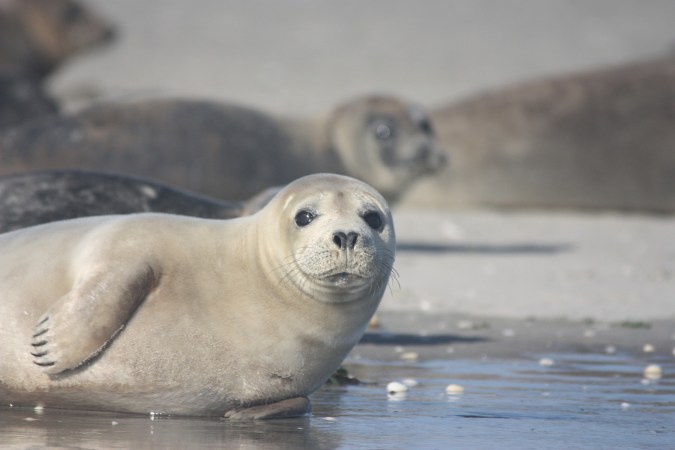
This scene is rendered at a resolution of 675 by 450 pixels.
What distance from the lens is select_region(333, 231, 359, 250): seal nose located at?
15.3 feet

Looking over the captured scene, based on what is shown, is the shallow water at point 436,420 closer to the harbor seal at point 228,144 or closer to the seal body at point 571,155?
the harbor seal at point 228,144

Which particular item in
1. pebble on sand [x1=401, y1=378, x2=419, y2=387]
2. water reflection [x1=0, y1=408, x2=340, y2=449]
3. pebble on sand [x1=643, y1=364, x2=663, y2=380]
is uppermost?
pebble on sand [x1=643, y1=364, x2=663, y2=380]

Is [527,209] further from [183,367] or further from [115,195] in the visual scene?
[183,367]

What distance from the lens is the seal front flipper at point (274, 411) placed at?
191 inches

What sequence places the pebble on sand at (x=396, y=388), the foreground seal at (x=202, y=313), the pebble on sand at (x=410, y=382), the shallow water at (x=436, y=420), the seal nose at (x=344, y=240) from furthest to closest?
the pebble on sand at (x=410, y=382)
the pebble on sand at (x=396, y=388)
the foreground seal at (x=202, y=313)
the seal nose at (x=344, y=240)
the shallow water at (x=436, y=420)

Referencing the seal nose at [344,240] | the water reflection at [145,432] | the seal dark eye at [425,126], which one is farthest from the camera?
the seal dark eye at [425,126]

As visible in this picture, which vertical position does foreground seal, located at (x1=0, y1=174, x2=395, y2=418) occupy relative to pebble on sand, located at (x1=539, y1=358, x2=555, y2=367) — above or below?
below

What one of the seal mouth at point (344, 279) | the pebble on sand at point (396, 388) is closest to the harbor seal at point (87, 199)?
the pebble on sand at point (396, 388)

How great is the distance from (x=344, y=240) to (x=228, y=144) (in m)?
6.17

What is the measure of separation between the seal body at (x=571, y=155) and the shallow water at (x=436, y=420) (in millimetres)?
8112

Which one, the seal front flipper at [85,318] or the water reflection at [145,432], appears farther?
the seal front flipper at [85,318]

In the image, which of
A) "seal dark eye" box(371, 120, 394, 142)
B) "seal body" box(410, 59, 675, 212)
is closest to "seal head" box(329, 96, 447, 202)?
"seal dark eye" box(371, 120, 394, 142)

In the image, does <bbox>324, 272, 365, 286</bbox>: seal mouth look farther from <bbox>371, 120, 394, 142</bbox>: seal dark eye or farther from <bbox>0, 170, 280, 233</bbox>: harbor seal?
<bbox>371, 120, 394, 142</bbox>: seal dark eye

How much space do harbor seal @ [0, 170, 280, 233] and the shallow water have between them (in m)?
1.53
